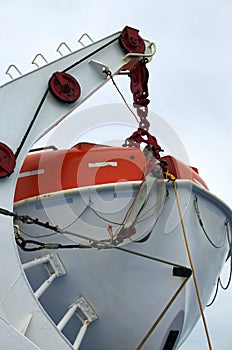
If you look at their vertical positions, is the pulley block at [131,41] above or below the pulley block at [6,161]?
above

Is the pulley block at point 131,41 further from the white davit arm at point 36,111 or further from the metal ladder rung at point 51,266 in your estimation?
the metal ladder rung at point 51,266

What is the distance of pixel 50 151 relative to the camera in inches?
304

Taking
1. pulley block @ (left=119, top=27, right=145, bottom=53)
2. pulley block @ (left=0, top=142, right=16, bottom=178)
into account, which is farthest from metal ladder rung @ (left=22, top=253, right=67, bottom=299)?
pulley block @ (left=119, top=27, right=145, bottom=53)

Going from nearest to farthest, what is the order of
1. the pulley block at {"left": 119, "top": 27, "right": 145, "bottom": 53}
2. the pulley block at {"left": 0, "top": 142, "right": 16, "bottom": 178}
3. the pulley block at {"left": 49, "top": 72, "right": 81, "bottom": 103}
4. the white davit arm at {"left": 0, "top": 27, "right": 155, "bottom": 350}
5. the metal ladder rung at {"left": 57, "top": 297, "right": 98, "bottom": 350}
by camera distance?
the white davit arm at {"left": 0, "top": 27, "right": 155, "bottom": 350} → the pulley block at {"left": 0, "top": 142, "right": 16, "bottom": 178} → the pulley block at {"left": 49, "top": 72, "right": 81, "bottom": 103} → the metal ladder rung at {"left": 57, "top": 297, "right": 98, "bottom": 350} → the pulley block at {"left": 119, "top": 27, "right": 145, "bottom": 53}

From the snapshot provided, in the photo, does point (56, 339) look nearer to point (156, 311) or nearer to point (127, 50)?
point (156, 311)

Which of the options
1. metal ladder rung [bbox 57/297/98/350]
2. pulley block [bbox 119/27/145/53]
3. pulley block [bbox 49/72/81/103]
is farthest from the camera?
pulley block [bbox 119/27/145/53]

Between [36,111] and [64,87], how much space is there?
1.57ft

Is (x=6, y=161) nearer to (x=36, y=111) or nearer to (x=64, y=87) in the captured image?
(x=36, y=111)

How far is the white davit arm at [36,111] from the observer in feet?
18.1

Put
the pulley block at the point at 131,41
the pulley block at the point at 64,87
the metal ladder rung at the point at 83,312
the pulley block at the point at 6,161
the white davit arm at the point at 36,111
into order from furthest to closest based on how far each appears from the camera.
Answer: the pulley block at the point at 131,41 → the metal ladder rung at the point at 83,312 → the pulley block at the point at 64,87 → the pulley block at the point at 6,161 → the white davit arm at the point at 36,111

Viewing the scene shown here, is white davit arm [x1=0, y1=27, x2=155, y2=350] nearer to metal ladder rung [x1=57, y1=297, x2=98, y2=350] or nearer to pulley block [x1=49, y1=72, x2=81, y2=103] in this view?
pulley block [x1=49, y1=72, x2=81, y2=103]

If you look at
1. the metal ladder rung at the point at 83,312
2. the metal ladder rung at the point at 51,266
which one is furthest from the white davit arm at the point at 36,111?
the metal ladder rung at the point at 83,312

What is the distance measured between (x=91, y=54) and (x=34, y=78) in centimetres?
85

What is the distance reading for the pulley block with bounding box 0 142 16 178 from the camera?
5.86 m
